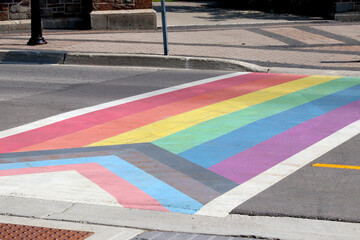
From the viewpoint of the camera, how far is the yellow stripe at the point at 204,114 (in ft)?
26.6

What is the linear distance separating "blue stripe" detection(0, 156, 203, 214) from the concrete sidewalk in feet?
20.5

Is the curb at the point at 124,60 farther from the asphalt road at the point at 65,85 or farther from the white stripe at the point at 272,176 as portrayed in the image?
the white stripe at the point at 272,176

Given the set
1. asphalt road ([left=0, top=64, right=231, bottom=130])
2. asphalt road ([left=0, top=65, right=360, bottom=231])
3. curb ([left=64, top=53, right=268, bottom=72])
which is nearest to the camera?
asphalt road ([left=0, top=65, right=360, bottom=231])

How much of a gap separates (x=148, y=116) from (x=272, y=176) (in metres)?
3.13

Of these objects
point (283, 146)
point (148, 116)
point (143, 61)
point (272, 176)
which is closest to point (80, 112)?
point (148, 116)

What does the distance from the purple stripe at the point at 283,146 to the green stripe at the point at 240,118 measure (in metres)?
0.69

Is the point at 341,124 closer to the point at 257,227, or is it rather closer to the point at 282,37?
the point at 257,227

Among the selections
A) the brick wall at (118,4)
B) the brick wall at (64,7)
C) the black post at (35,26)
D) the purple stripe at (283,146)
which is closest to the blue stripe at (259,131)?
the purple stripe at (283,146)

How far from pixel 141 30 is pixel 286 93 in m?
9.03

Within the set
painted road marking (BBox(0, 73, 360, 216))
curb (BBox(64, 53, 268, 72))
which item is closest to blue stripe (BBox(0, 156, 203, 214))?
painted road marking (BBox(0, 73, 360, 216))

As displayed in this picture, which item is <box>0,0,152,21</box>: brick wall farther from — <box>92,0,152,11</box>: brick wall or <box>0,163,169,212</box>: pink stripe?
<box>0,163,169,212</box>: pink stripe

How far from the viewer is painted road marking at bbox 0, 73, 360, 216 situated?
20.3 feet

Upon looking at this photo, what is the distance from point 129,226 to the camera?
530 centimetres

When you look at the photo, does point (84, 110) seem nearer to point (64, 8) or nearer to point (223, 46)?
point (223, 46)
